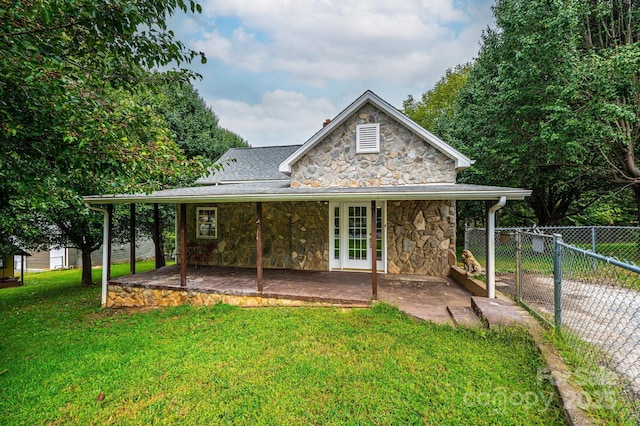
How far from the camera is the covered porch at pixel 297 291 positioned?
18.0 ft

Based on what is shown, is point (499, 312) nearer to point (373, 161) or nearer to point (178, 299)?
point (373, 161)

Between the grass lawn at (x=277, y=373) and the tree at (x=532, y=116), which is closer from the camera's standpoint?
the grass lawn at (x=277, y=373)

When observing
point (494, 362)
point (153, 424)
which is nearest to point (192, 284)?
point (153, 424)

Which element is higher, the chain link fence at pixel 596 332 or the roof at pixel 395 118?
the roof at pixel 395 118

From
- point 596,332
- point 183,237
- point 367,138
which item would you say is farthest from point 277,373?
point 367,138

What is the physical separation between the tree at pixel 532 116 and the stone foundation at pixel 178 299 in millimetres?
9480

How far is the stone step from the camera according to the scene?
14.5 feet

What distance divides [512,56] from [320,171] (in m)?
8.53

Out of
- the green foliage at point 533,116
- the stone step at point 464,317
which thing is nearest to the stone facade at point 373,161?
the stone step at point 464,317

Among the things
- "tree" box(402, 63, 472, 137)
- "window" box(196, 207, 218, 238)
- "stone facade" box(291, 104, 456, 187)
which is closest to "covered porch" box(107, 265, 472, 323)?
"window" box(196, 207, 218, 238)

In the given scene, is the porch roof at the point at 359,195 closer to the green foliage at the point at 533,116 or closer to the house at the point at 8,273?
the green foliage at the point at 533,116

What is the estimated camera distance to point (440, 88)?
84.8 feet

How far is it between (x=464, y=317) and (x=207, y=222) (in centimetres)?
809

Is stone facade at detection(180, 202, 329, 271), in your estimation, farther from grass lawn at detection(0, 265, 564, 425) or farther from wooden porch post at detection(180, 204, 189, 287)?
grass lawn at detection(0, 265, 564, 425)
